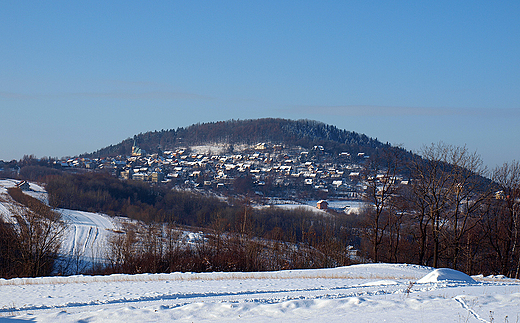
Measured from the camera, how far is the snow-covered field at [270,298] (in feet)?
28.9

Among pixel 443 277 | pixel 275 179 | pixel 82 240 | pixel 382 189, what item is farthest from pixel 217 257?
pixel 275 179

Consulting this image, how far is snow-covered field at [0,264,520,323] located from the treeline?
1632 centimetres

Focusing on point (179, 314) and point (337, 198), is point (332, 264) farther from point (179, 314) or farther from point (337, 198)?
point (337, 198)

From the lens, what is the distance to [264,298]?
12156 millimetres

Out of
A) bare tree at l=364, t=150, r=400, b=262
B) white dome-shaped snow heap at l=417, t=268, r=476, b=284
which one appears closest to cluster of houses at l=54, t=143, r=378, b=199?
bare tree at l=364, t=150, r=400, b=262

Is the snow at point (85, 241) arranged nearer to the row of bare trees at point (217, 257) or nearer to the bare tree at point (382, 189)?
the row of bare trees at point (217, 257)

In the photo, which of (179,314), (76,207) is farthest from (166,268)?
(76,207)

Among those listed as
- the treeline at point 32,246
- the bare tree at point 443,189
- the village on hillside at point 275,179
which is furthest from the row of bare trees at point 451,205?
the village on hillside at point 275,179

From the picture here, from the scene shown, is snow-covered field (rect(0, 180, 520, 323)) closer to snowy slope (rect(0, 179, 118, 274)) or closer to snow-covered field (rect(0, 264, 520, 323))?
snow-covered field (rect(0, 264, 520, 323))

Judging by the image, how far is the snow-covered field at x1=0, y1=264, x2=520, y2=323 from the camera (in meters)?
8.80

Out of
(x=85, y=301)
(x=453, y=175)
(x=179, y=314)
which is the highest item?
(x=453, y=175)

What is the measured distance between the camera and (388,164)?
2939 centimetres

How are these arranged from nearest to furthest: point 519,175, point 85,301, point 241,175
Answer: point 85,301 → point 519,175 → point 241,175

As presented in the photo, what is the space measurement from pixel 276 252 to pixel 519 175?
19.5 m
